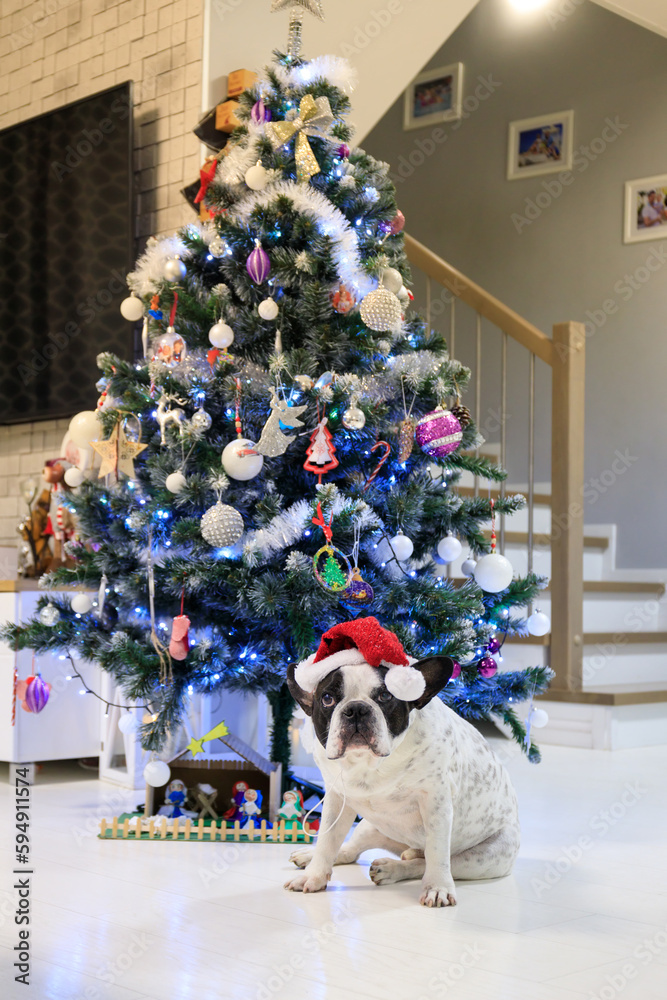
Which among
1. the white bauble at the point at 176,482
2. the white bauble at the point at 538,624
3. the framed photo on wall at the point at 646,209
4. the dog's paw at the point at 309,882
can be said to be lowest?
the dog's paw at the point at 309,882

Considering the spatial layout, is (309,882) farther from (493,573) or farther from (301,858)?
(493,573)

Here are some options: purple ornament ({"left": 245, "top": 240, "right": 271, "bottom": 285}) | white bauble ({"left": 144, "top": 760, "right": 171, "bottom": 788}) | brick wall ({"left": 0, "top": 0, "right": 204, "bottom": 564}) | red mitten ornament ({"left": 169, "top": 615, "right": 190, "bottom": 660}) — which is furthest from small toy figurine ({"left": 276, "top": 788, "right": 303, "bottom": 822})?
brick wall ({"left": 0, "top": 0, "right": 204, "bottom": 564})

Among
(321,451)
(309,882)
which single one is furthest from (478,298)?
(309,882)

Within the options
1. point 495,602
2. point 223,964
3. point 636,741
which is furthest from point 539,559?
point 223,964

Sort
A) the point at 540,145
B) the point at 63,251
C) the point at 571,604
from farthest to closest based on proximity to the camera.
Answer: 1. the point at 540,145
2. the point at 571,604
3. the point at 63,251

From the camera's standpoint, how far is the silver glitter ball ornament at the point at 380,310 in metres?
2.21

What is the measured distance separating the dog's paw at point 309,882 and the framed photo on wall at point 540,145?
4228 millimetres

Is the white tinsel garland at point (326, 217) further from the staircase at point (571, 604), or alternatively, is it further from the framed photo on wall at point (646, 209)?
the framed photo on wall at point (646, 209)

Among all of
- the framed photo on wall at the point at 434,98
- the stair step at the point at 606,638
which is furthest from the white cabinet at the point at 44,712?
the framed photo on wall at the point at 434,98

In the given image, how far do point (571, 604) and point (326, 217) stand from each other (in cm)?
195

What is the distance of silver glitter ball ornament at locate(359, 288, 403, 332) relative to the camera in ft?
7.25

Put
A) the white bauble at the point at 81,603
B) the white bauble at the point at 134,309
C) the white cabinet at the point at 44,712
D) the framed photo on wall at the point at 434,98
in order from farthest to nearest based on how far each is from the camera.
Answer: the framed photo on wall at the point at 434,98 → the white cabinet at the point at 44,712 → the white bauble at the point at 134,309 → the white bauble at the point at 81,603

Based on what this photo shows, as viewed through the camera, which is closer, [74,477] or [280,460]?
[280,460]

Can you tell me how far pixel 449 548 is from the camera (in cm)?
231
